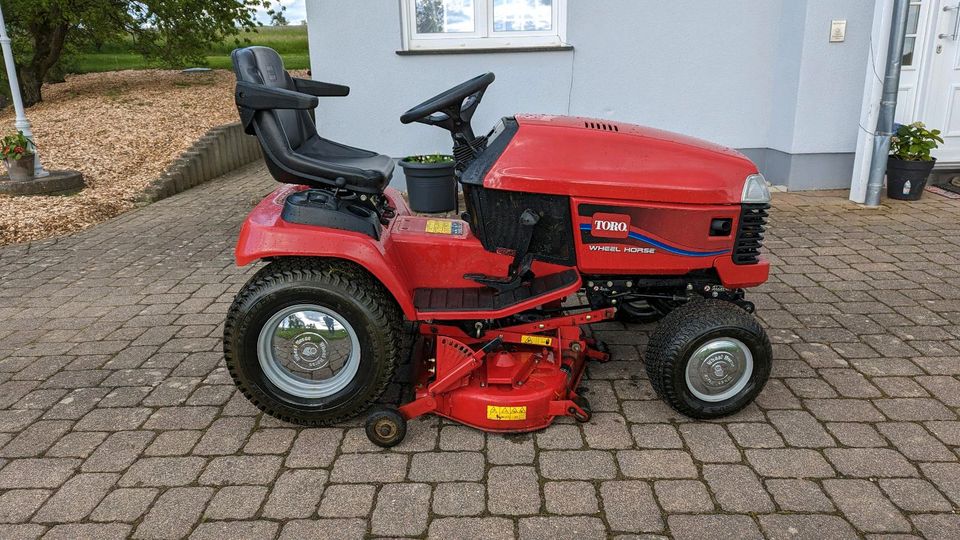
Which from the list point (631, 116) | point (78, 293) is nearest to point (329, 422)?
point (78, 293)

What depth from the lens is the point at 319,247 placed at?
256 centimetres

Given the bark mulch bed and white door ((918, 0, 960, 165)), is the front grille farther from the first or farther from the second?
the bark mulch bed

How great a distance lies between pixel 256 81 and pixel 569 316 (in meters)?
1.60

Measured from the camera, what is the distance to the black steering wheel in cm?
269

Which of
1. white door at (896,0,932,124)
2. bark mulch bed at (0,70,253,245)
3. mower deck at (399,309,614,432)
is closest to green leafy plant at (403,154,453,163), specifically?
bark mulch bed at (0,70,253,245)

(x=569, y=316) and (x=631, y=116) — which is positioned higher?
(x=631, y=116)

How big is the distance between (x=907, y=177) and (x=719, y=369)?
487 centimetres

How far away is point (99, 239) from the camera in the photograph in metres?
5.89

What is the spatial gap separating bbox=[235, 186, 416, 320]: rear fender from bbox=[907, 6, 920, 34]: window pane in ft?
21.0

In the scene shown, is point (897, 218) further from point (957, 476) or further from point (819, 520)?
point (819, 520)

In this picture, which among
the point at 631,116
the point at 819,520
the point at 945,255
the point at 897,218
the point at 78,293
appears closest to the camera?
the point at 819,520

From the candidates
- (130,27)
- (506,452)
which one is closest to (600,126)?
(506,452)

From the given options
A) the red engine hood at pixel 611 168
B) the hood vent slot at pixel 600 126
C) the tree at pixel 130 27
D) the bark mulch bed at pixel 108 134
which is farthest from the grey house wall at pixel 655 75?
the tree at pixel 130 27

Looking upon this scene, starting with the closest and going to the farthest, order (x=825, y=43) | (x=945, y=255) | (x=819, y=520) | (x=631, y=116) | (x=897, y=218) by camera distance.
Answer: (x=819, y=520), (x=945, y=255), (x=897, y=218), (x=825, y=43), (x=631, y=116)
